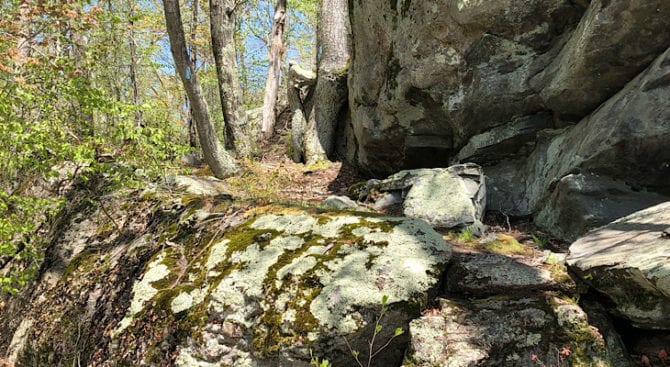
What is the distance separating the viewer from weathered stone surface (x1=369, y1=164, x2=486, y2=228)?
5504mm

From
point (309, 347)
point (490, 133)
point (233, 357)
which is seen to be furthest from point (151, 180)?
point (490, 133)

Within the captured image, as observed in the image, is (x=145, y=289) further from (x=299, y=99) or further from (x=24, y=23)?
(x=299, y=99)

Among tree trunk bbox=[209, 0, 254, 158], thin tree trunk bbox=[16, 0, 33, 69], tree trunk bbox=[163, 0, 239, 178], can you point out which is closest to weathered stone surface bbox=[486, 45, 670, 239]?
tree trunk bbox=[163, 0, 239, 178]

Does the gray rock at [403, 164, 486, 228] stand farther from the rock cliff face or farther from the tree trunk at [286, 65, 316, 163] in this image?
the tree trunk at [286, 65, 316, 163]

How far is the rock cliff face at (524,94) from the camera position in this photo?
461cm

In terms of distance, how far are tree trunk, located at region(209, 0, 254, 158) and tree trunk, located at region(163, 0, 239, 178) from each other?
5.89 ft

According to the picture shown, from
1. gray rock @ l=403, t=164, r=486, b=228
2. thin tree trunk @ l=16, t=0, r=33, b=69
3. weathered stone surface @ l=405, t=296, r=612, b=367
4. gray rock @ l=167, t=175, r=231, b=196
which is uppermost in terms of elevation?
thin tree trunk @ l=16, t=0, r=33, b=69

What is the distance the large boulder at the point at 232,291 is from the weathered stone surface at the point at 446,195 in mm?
1447

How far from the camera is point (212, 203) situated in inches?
215

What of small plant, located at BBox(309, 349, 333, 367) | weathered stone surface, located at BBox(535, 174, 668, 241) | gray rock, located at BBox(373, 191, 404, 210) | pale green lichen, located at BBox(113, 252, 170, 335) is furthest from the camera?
gray rock, located at BBox(373, 191, 404, 210)

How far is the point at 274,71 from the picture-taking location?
51.9 ft

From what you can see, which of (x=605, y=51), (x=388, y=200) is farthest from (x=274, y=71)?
(x=605, y=51)

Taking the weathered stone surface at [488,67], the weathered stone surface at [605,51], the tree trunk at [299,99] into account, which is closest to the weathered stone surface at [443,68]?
the weathered stone surface at [488,67]

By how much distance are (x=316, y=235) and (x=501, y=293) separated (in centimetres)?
194
